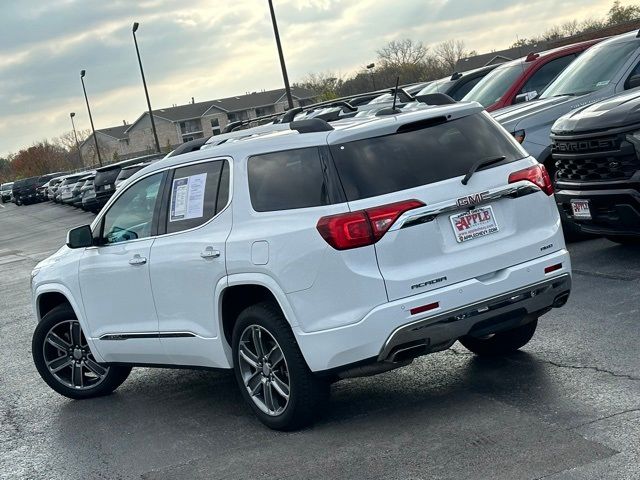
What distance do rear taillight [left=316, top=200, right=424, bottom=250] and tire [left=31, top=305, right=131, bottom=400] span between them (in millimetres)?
3106

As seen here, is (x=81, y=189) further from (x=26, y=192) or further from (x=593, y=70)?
(x=593, y=70)

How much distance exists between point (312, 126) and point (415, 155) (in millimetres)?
638

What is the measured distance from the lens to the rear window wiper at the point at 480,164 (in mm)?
5832

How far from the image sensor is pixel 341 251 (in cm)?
554

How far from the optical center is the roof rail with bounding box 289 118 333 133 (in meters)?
5.98

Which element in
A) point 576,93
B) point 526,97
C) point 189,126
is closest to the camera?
point 576,93

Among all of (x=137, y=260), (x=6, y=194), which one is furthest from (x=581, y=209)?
(x=6, y=194)

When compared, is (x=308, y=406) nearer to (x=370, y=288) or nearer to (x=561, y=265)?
(x=370, y=288)

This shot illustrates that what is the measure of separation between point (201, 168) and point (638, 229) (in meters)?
4.31

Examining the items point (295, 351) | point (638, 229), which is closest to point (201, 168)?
point (295, 351)

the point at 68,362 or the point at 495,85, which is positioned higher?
the point at 495,85

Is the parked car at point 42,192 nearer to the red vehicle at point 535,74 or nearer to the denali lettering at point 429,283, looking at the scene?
the red vehicle at point 535,74

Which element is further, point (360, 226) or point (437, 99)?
point (437, 99)

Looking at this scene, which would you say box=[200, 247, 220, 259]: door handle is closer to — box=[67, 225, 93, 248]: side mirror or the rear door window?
the rear door window
